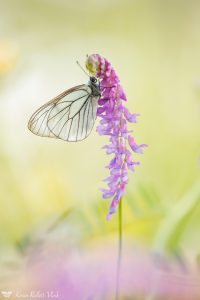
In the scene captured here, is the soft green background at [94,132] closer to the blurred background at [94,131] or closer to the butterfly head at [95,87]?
the blurred background at [94,131]

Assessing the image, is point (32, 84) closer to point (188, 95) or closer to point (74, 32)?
point (74, 32)

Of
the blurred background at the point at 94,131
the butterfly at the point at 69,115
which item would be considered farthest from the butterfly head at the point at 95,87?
the blurred background at the point at 94,131

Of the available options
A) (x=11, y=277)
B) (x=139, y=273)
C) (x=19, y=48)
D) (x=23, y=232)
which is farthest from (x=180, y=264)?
(x=19, y=48)

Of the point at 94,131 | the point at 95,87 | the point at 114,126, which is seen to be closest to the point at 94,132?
the point at 94,131

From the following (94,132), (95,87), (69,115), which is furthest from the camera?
(94,132)

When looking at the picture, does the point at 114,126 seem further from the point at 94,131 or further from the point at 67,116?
the point at 94,131

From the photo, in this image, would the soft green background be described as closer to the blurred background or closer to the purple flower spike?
the blurred background
